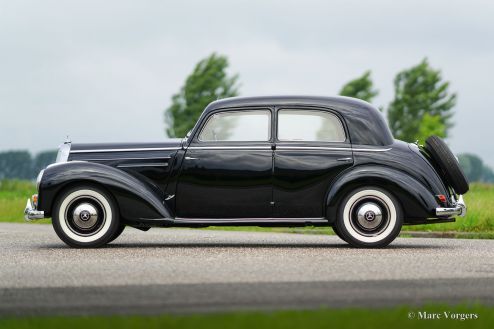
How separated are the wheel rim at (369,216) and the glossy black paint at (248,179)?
0.21 meters

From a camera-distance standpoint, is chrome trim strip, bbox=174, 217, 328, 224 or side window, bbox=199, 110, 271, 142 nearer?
chrome trim strip, bbox=174, 217, 328, 224

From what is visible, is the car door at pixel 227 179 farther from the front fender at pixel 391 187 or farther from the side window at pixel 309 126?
the front fender at pixel 391 187

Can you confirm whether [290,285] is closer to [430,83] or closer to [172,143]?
[172,143]

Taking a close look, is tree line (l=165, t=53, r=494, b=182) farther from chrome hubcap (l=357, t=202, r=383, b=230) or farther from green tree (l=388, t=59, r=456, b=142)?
chrome hubcap (l=357, t=202, r=383, b=230)

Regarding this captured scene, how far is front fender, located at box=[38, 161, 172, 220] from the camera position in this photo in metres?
11.8

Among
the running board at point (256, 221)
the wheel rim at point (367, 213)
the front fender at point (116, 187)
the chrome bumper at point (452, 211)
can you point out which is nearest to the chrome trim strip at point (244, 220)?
the running board at point (256, 221)

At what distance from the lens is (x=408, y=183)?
11680 mm

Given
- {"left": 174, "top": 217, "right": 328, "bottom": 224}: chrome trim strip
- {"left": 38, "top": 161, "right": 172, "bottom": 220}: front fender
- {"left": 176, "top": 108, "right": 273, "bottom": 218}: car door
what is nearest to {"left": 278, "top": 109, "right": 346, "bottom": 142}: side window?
{"left": 176, "top": 108, "right": 273, "bottom": 218}: car door

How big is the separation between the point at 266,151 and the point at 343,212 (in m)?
1.24

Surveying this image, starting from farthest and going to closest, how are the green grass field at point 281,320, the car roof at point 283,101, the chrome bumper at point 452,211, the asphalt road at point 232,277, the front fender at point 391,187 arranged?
the car roof at point 283,101
the chrome bumper at point 452,211
the front fender at point 391,187
the asphalt road at point 232,277
the green grass field at point 281,320

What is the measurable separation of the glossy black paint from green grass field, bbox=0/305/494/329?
5561 mm

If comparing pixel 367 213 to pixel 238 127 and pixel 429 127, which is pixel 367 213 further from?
pixel 429 127

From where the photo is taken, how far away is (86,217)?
38.9 feet

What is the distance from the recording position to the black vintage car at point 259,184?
11.7 metres
